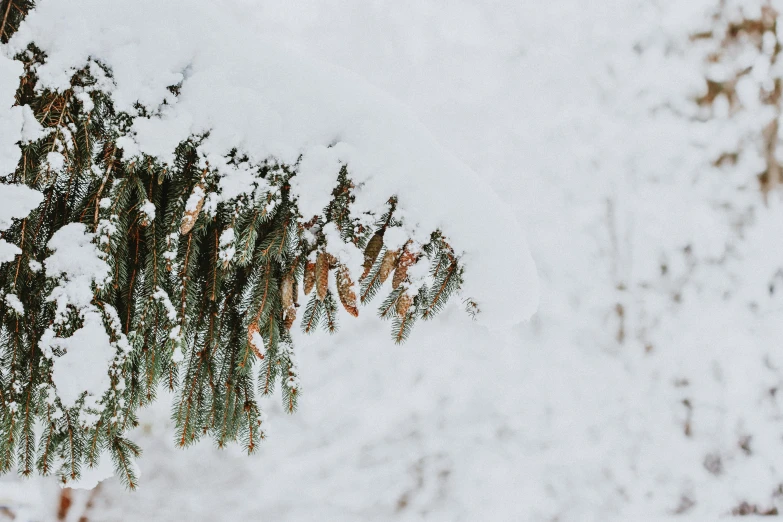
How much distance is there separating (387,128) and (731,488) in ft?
14.5

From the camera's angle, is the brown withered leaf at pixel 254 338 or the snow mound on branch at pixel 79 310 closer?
the snow mound on branch at pixel 79 310

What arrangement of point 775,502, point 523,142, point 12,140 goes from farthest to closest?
point 523,142, point 775,502, point 12,140

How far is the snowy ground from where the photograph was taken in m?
4.07

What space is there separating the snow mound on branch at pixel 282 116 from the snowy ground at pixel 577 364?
3.36m

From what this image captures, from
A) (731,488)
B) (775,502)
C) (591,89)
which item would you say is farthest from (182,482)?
(591,89)

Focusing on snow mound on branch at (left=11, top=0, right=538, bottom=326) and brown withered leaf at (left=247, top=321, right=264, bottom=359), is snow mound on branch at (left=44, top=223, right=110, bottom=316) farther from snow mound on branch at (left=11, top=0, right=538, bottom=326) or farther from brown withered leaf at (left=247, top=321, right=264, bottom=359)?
brown withered leaf at (left=247, top=321, right=264, bottom=359)

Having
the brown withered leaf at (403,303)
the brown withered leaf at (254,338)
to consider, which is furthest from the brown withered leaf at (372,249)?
the brown withered leaf at (254,338)

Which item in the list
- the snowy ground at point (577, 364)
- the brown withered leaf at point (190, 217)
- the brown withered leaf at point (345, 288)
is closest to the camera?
the brown withered leaf at point (190, 217)

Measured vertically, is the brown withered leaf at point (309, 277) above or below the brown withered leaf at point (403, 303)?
above

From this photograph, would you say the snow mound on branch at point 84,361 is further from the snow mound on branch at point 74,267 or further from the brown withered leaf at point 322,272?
the brown withered leaf at point 322,272

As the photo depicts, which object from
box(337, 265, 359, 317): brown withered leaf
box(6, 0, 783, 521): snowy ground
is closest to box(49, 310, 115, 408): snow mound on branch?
box(337, 265, 359, 317): brown withered leaf

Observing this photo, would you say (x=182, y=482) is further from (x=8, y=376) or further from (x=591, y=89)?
(x=591, y=89)

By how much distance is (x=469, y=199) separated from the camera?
1.23 metres

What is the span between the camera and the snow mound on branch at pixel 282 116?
1.10m
